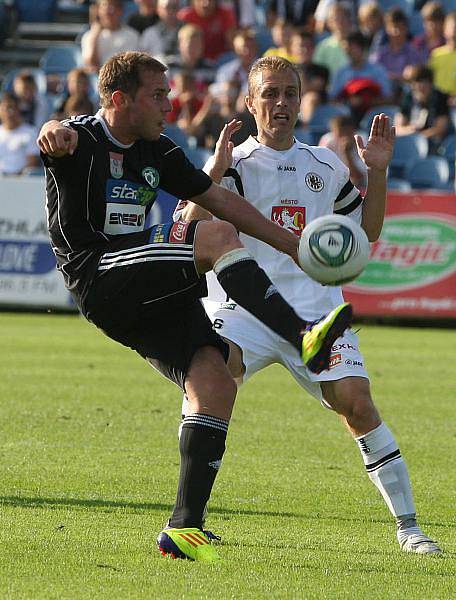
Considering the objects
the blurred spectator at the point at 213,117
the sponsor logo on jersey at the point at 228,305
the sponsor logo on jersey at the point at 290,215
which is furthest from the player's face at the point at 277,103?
the blurred spectator at the point at 213,117

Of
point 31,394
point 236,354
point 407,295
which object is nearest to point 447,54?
point 407,295

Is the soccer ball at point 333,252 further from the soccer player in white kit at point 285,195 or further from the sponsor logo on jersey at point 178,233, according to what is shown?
the soccer player in white kit at point 285,195

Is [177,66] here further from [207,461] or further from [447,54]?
[207,461]

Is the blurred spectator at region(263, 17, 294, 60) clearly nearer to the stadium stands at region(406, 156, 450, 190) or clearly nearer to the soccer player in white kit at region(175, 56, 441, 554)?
the stadium stands at region(406, 156, 450, 190)

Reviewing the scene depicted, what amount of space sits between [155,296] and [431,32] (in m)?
13.7

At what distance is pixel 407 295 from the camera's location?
1559 centimetres

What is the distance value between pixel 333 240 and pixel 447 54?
13208 millimetres

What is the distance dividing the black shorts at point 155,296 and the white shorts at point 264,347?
0.64 m

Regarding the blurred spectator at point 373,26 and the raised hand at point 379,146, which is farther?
the blurred spectator at point 373,26

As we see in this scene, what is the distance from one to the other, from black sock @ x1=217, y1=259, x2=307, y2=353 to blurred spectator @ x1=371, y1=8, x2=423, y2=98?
43.8 feet

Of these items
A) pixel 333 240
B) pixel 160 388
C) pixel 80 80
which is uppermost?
pixel 80 80

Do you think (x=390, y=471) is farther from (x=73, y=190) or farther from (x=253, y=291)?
(x=73, y=190)

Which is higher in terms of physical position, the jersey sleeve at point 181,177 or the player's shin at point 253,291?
the jersey sleeve at point 181,177

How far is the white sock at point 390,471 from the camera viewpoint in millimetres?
5664
